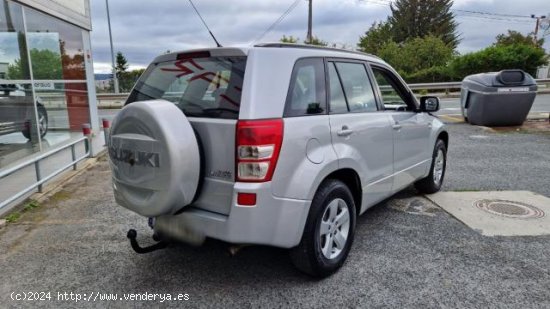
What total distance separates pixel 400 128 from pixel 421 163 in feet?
2.61

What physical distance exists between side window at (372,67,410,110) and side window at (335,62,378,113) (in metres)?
0.24

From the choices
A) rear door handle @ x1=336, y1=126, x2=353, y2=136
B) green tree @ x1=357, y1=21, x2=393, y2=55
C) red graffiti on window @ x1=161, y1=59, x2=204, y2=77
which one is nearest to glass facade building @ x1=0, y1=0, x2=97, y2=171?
red graffiti on window @ x1=161, y1=59, x2=204, y2=77

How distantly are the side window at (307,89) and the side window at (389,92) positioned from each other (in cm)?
104

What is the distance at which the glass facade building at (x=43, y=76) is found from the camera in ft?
21.2

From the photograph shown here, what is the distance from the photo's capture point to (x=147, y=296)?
111 inches

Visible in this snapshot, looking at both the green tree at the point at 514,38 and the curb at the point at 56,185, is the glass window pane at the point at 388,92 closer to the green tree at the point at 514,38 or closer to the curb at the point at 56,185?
the curb at the point at 56,185

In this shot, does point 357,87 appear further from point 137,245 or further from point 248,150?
point 137,245

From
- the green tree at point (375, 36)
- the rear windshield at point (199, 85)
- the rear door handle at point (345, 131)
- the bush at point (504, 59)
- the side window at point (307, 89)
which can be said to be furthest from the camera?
the green tree at point (375, 36)

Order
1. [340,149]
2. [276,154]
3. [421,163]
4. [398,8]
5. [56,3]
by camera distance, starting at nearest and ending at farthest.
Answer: [276,154], [340,149], [421,163], [56,3], [398,8]

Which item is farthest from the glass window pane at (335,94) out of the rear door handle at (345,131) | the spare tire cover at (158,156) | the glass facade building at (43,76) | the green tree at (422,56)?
the green tree at (422,56)

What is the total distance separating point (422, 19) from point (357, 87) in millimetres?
48496

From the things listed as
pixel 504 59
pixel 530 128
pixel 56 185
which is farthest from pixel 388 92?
pixel 504 59

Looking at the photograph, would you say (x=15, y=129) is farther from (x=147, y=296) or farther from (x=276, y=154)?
(x=276, y=154)

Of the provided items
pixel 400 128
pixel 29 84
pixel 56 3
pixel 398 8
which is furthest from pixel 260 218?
pixel 398 8
